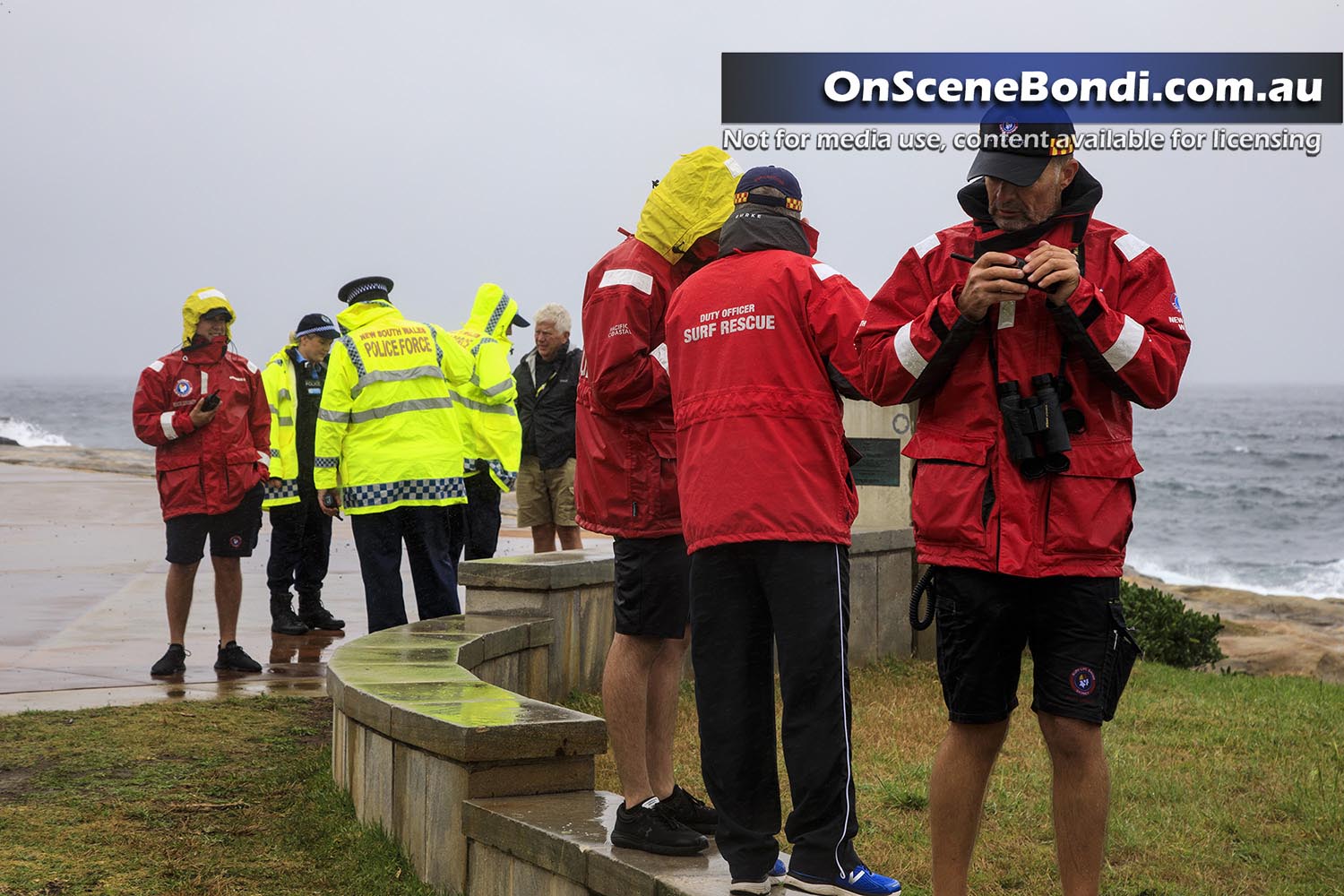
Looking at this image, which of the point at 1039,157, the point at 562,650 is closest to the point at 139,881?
the point at 562,650

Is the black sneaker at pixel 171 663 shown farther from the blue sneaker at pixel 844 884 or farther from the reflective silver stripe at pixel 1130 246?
the reflective silver stripe at pixel 1130 246

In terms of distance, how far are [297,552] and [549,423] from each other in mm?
1949

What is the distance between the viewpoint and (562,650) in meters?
7.27

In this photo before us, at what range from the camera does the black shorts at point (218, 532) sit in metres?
8.30

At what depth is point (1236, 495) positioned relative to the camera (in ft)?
191

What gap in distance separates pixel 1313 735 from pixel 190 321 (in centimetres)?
616

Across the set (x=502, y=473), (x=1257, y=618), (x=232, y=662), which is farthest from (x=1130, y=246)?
(x=1257, y=618)

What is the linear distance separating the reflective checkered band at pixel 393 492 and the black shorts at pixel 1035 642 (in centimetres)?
430

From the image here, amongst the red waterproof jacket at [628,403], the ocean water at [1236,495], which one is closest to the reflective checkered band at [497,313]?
the red waterproof jacket at [628,403]

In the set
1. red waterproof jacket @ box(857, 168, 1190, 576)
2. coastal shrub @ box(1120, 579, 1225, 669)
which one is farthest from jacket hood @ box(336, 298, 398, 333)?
coastal shrub @ box(1120, 579, 1225, 669)

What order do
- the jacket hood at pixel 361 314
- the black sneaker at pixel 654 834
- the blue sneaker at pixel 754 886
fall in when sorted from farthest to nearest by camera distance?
the jacket hood at pixel 361 314 → the black sneaker at pixel 654 834 → the blue sneaker at pixel 754 886

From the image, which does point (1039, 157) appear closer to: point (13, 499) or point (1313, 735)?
point (1313, 735)

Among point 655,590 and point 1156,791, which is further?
point 1156,791

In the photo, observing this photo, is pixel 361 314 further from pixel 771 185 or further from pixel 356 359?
pixel 771 185
